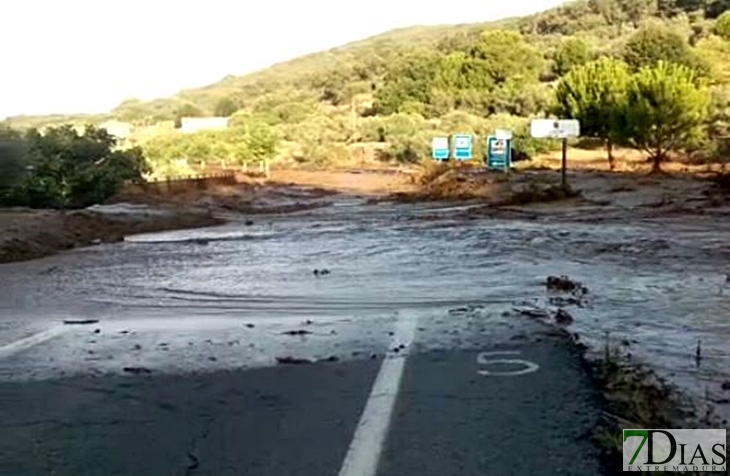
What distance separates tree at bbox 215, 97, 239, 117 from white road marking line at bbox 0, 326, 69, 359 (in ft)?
410

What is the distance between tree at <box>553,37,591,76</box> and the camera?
317 ft

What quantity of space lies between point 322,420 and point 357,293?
7.84m

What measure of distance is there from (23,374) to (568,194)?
3100cm

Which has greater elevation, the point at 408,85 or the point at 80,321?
the point at 408,85

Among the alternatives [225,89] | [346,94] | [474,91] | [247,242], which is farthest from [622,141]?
[225,89]

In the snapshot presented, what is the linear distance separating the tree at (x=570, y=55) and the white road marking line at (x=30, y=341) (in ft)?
288

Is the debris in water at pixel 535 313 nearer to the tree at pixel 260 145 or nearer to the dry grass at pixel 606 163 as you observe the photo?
the dry grass at pixel 606 163

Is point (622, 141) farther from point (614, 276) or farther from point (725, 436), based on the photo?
point (725, 436)

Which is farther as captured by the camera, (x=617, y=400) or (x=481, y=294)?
(x=481, y=294)

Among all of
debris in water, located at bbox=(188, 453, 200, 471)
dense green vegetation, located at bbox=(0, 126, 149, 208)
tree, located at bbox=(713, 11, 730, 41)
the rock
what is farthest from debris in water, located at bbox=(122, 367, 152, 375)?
tree, located at bbox=(713, 11, 730, 41)

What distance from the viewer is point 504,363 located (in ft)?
27.2

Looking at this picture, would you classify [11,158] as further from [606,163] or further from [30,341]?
[606,163]

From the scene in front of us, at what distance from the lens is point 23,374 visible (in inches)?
337

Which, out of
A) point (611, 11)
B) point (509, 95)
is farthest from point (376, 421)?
point (611, 11)
